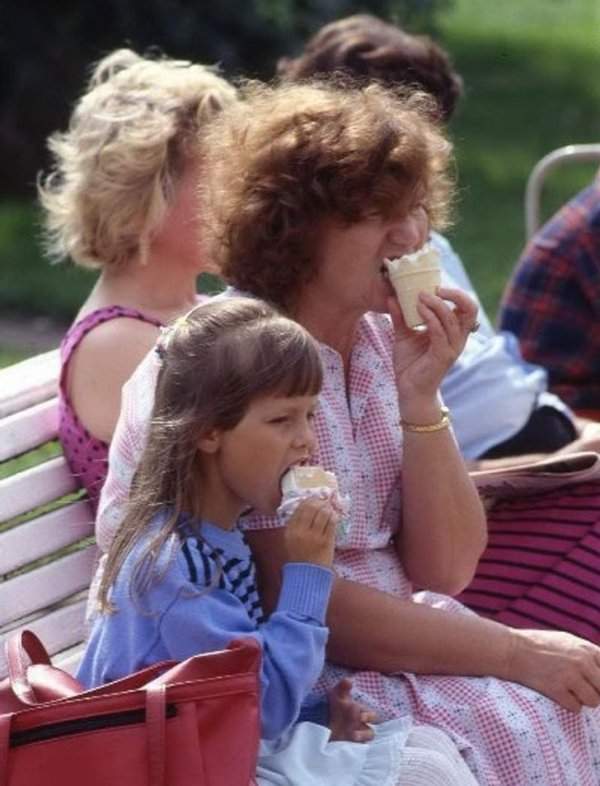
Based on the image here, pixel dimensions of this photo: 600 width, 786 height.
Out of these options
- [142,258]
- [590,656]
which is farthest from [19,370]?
[590,656]

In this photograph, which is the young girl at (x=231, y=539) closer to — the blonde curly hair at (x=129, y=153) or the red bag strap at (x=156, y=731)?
the red bag strap at (x=156, y=731)

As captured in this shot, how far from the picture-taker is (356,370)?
11.0 ft

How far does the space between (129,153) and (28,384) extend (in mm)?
469

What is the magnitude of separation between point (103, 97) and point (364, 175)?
0.83 metres

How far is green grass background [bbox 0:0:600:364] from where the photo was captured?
8.88 m

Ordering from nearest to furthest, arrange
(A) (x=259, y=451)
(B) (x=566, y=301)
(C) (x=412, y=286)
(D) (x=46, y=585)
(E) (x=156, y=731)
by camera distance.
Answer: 1. (E) (x=156, y=731)
2. (A) (x=259, y=451)
3. (C) (x=412, y=286)
4. (D) (x=46, y=585)
5. (B) (x=566, y=301)

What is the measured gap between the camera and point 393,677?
10.7 ft

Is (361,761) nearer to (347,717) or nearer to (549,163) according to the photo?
(347,717)

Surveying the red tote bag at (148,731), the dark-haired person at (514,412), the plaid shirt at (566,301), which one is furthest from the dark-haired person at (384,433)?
the plaid shirt at (566,301)

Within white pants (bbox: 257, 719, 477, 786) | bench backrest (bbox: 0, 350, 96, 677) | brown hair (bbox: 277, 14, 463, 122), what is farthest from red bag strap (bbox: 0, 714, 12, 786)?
brown hair (bbox: 277, 14, 463, 122)

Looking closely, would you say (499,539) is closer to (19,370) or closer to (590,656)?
(590,656)

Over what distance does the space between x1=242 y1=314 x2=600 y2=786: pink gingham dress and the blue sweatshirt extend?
244 millimetres

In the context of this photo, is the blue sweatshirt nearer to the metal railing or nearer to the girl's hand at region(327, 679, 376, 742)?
the girl's hand at region(327, 679, 376, 742)

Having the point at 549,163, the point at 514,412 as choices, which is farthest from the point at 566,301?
the point at 549,163
